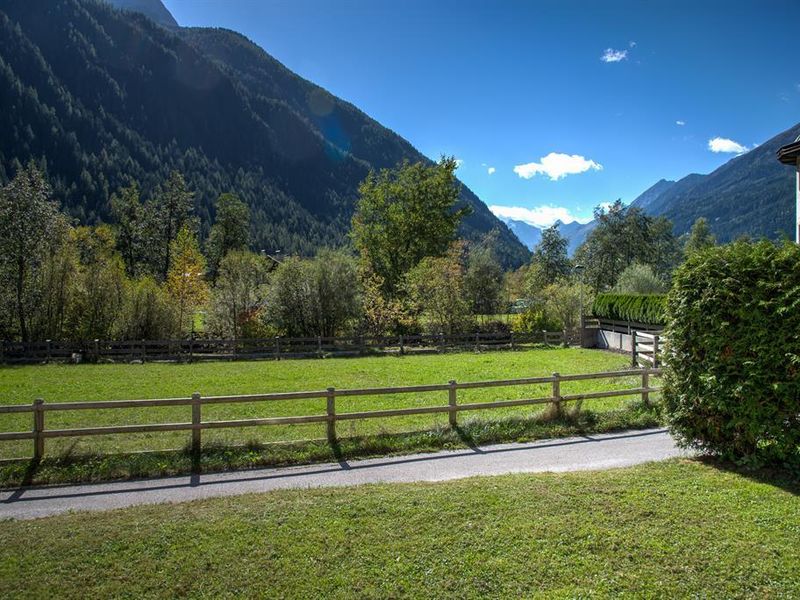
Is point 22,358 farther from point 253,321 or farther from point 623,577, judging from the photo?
point 623,577

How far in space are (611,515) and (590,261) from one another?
56608 millimetres

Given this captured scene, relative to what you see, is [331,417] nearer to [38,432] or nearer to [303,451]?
[303,451]

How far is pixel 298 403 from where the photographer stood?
12.9m

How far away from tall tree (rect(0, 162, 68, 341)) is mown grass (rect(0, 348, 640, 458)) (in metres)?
6.56

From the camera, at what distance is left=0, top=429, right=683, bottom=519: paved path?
6672mm

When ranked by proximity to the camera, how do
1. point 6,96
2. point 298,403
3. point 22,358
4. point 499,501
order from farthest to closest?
point 6,96 → point 22,358 → point 298,403 → point 499,501

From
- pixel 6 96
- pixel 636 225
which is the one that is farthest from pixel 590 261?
pixel 6 96

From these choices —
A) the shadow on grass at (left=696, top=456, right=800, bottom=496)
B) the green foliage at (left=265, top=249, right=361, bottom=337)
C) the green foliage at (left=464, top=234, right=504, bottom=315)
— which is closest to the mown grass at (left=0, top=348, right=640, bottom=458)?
the shadow on grass at (left=696, top=456, right=800, bottom=496)

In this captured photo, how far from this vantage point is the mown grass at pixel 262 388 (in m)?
9.41

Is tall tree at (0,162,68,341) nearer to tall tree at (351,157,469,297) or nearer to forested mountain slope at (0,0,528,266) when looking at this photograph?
tall tree at (351,157,469,297)

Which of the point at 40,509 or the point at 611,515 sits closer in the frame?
the point at 611,515

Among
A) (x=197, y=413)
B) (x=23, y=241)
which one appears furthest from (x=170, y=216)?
(x=197, y=413)

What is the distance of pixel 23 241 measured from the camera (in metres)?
25.6

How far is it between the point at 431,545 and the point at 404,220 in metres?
37.9
